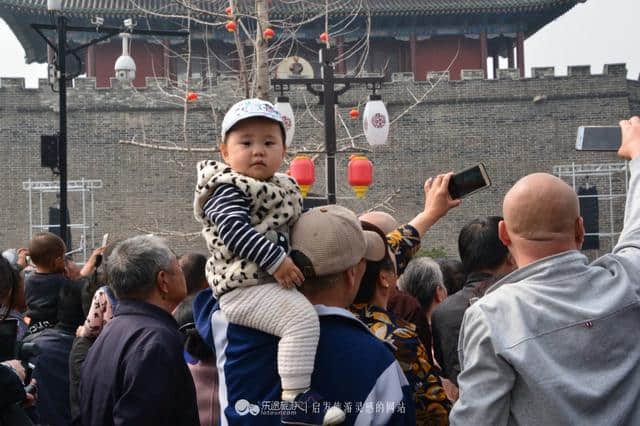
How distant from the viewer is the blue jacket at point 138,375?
3055mm

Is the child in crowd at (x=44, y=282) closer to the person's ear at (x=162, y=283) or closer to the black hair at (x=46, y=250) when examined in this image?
the black hair at (x=46, y=250)

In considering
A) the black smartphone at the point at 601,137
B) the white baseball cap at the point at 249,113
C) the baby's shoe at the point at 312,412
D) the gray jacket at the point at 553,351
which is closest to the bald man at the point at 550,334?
the gray jacket at the point at 553,351

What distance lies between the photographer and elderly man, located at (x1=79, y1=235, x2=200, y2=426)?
3062mm

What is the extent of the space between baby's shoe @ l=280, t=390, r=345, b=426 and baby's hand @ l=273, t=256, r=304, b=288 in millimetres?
308

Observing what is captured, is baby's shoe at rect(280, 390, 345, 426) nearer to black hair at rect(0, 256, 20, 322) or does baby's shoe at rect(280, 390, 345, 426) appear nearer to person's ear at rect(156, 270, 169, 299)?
person's ear at rect(156, 270, 169, 299)

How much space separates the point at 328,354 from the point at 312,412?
17 centimetres

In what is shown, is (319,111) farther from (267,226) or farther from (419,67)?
(267,226)

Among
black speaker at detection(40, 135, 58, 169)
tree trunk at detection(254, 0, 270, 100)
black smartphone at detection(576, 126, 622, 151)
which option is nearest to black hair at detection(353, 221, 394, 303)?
black smartphone at detection(576, 126, 622, 151)

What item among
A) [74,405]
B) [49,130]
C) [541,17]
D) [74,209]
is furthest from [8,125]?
[74,405]

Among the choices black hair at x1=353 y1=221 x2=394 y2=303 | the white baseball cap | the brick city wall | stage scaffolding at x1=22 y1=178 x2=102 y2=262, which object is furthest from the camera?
the brick city wall

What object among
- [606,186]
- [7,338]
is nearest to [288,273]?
[7,338]

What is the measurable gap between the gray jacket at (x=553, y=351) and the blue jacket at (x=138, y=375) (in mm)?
1107

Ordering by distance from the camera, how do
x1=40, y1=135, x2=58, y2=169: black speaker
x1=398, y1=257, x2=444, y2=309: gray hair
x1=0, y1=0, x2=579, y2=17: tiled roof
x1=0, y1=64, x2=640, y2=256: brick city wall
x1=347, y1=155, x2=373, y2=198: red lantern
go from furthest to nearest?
x1=0, y1=0, x2=579, y2=17: tiled roof → x1=0, y1=64, x2=640, y2=256: brick city wall → x1=347, y1=155, x2=373, y2=198: red lantern → x1=40, y1=135, x2=58, y2=169: black speaker → x1=398, y1=257, x2=444, y2=309: gray hair

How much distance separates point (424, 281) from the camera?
4500 millimetres
